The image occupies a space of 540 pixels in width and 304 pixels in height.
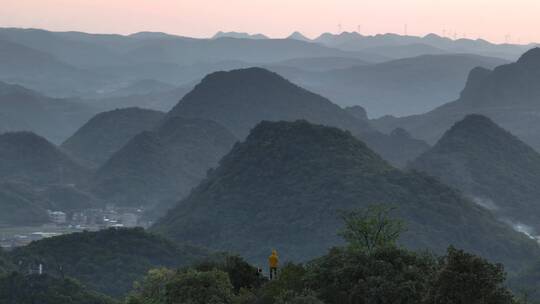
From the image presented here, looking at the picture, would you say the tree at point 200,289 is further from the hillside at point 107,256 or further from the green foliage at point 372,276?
the hillside at point 107,256

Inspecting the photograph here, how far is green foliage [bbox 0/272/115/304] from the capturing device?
395 ft

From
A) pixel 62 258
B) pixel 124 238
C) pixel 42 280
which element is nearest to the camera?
pixel 42 280

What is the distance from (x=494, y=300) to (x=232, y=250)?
135 m

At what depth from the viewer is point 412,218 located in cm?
19850

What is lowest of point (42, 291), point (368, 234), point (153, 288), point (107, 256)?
point (107, 256)

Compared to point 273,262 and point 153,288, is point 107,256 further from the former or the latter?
point 273,262

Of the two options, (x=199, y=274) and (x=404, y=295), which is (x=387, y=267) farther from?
(x=199, y=274)

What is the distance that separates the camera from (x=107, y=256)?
163 meters

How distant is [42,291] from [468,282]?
236 ft

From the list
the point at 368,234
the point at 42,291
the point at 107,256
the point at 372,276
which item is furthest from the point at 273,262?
the point at 107,256

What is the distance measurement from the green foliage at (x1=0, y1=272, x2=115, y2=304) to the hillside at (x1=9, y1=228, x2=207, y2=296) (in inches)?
857

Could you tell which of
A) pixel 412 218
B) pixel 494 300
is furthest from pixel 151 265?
pixel 494 300

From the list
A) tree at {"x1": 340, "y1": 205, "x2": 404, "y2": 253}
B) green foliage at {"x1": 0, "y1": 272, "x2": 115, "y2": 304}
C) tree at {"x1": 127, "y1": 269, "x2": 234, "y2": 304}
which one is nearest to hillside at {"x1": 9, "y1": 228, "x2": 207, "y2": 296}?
green foliage at {"x1": 0, "y1": 272, "x2": 115, "y2": 304}

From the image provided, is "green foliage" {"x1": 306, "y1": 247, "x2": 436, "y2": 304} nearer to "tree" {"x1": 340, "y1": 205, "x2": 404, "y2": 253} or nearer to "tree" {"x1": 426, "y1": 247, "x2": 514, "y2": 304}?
"tree" {"x1": 426, "y1": 247, "x2": 514, "y2": 304}
